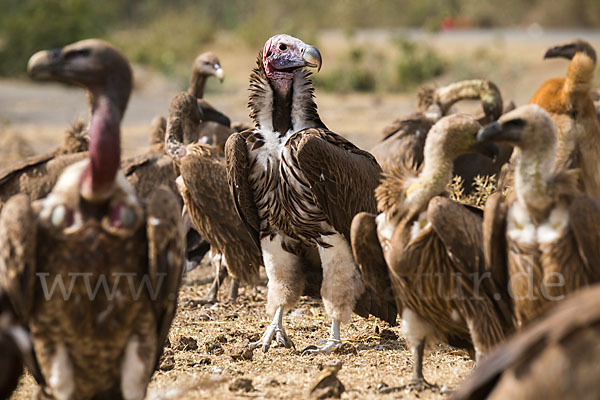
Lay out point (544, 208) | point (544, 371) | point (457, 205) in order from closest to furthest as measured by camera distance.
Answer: point (544, 371) < point (544, 208) < point (457, 205)

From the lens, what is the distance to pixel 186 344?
234 inches

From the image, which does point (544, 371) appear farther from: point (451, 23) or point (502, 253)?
point (451, 23)

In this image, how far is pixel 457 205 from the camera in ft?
14.6

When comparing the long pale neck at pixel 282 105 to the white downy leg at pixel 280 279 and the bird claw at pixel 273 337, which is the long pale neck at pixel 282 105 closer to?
the white downy leg at pixel 280 279

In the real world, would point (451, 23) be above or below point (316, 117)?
above

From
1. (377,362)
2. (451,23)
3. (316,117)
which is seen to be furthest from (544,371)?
(451,23)

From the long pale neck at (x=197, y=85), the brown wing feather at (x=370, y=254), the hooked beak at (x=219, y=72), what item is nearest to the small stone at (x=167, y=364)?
the brown wing feather at (x=370, y=254)

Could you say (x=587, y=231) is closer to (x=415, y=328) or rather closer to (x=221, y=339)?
(x=415, y=328)

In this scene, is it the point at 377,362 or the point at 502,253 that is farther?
the point at 377,362

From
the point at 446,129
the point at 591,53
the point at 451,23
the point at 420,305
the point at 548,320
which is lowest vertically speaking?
the point at 420,305

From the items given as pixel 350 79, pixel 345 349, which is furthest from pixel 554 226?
pixel 350 79

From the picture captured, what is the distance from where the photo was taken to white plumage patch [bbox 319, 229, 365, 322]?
19.4 feet

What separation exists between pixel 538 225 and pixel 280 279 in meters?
2.40

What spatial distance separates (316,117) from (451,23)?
109 feet
